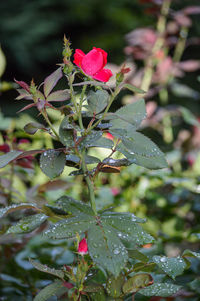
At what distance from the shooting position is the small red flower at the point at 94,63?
2.13 feet

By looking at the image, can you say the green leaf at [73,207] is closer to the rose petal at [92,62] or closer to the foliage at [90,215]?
the foliage at [90,215]

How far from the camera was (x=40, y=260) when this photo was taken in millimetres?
947

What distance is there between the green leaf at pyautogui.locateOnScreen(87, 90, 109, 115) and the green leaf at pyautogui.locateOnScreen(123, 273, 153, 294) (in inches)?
10.6

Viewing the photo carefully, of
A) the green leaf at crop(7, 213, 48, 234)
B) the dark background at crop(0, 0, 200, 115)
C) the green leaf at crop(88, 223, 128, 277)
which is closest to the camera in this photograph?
the green leaf at crop(88, 223, 128, 277)

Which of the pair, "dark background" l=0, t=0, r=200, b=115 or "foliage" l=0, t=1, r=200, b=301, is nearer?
"foliage" l=0, t=1, r=200, b=301

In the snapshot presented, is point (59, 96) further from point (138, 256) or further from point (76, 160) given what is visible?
point (138, 256)

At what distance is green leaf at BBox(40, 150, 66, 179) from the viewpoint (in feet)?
1.99

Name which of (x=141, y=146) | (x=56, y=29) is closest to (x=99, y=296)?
(x=141, y=146)

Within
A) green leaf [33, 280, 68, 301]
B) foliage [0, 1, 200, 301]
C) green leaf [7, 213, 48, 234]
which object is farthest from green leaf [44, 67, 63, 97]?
green leaf [33, 280, 68, 301]

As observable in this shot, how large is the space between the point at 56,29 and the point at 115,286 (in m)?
4.47

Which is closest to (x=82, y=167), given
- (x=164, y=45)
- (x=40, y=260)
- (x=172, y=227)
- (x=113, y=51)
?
(x=40, y=260)

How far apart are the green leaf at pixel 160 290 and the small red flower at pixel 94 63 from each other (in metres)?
0.35

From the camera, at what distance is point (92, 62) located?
65 cm

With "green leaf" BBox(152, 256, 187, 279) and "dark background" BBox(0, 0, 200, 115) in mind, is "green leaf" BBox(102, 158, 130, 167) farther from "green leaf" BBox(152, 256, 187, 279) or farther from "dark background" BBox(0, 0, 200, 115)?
"dark background" BBox(0, 0, 200, 115)
